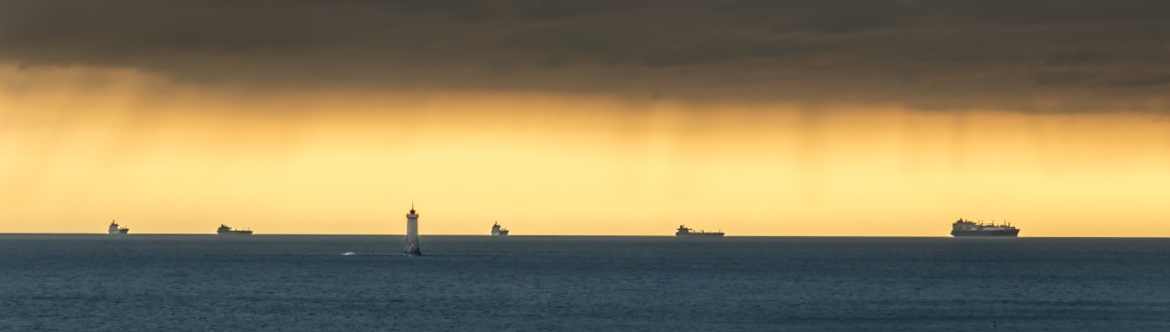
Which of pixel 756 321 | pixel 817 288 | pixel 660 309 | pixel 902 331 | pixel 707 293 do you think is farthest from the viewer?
pixel 817 288

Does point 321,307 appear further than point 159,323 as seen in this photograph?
Yes

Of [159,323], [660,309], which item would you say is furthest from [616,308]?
[159,323]

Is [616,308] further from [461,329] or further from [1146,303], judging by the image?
[1146,303]

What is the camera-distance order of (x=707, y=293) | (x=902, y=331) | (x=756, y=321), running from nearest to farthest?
(x=902, y=331)
(x=756, y=321)
(x=707, y=293)

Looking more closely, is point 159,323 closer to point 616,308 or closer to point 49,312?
point 49,312

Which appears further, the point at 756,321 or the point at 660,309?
the point at 660,309

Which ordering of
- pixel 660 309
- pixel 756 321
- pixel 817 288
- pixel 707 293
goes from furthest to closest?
pixel 817 288, pixel 707 293, pixel 660 309, pixel 756 321

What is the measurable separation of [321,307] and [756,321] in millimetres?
36936

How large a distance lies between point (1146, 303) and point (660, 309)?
45764mm

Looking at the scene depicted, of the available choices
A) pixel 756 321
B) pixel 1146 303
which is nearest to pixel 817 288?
pixel 1146 303

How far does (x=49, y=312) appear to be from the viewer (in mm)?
139125

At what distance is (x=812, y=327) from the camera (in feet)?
423

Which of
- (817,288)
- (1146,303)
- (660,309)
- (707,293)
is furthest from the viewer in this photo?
(817,288)

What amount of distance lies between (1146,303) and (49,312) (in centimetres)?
9330
